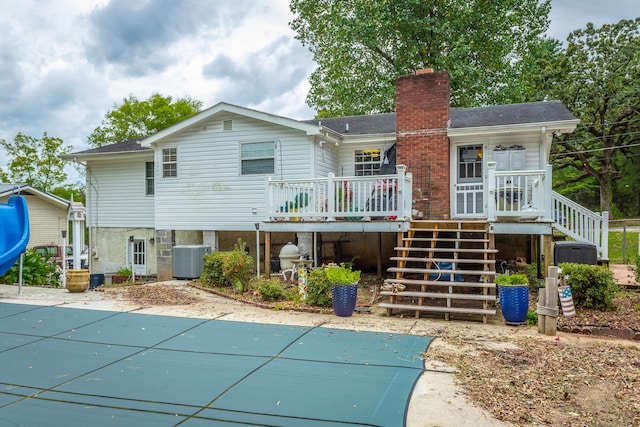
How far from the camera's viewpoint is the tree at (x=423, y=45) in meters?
19.2

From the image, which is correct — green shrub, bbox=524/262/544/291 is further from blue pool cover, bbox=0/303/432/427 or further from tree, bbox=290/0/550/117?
tree, bbox=290/0/550/117

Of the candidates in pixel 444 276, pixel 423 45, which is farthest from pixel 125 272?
pixel 423 45

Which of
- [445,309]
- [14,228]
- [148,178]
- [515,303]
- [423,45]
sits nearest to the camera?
[515,303]

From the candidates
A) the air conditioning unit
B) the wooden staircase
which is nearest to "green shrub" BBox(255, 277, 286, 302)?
the wooden staircase

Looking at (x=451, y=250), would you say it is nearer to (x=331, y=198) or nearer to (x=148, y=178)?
(x=331, y=198)

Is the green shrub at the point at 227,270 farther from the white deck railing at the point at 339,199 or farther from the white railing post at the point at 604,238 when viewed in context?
the white railing post at the point at 604,238

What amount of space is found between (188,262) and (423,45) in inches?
587

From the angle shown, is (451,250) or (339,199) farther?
(339,199)

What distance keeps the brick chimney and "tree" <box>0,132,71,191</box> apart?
2650cm

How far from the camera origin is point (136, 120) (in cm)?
3391

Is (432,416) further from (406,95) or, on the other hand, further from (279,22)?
(279,22)

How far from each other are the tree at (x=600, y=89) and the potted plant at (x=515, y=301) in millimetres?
21414

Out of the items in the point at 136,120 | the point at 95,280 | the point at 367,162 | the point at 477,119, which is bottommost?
the point at 95,280

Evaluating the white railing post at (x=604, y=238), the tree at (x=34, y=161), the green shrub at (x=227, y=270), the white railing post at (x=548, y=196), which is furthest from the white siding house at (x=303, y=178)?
the tree at (x=34, y=161)
